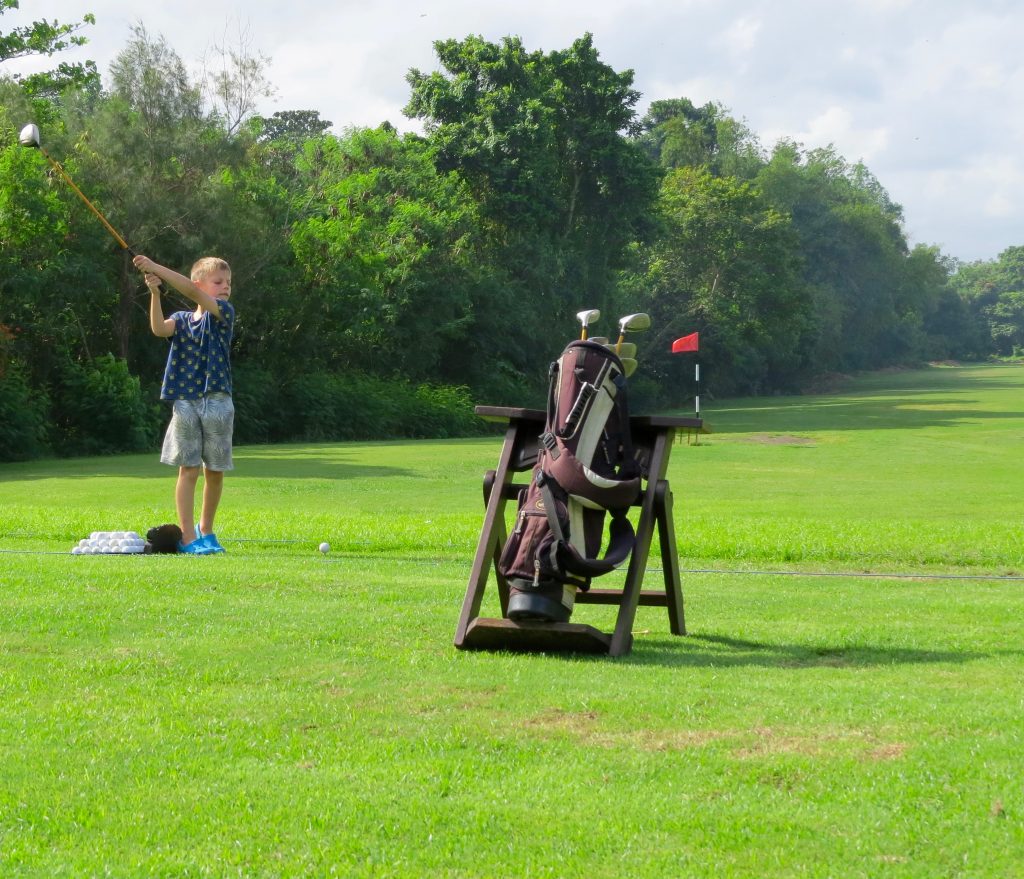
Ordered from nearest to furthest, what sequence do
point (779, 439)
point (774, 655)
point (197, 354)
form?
point (774, 655) < point (197, 354) < point (779, 439)

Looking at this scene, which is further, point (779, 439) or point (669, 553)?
point (779, 439)

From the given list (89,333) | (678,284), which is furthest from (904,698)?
(678,284)

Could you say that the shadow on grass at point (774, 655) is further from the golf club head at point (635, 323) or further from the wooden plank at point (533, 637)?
the golf club head at point (635, 323)

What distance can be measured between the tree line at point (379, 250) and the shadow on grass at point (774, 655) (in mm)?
26143

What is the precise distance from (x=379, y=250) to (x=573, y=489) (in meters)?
43.8

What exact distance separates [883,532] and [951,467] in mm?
13232

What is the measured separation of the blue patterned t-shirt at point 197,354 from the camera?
10664 mm

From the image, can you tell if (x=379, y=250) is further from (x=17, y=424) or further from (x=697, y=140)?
(x=697, y=140)

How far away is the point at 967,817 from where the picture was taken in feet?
12.4

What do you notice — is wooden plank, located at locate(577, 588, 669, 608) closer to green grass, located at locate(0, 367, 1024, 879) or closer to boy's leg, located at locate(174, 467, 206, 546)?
green grass, located at locate(0, 367, 1024, 879)

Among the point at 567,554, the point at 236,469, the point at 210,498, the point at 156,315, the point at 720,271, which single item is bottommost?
the point at 236,469

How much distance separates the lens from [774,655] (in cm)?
651

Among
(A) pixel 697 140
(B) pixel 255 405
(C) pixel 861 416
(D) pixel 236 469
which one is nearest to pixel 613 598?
(D) pixel 236 469

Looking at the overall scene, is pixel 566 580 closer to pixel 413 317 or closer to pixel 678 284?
pixel 413 317
